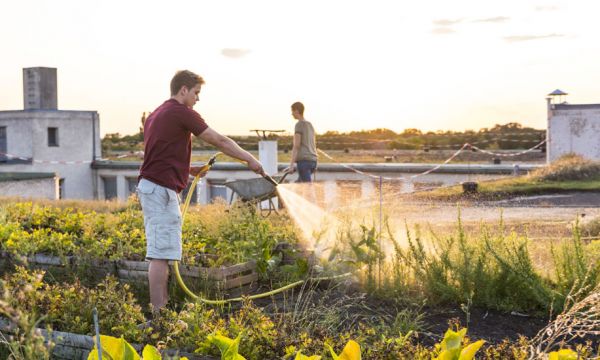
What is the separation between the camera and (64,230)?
348 inches

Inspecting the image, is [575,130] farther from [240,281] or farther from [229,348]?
[229,348]

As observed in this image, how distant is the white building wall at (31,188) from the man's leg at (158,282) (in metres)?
14.6

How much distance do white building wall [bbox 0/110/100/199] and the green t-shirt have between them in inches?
766

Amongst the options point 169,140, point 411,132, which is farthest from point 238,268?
point 411,132

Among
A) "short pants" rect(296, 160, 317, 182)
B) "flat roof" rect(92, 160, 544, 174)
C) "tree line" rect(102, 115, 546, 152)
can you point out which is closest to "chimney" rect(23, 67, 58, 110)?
"tree line" rect(102, 115, 546, 152)

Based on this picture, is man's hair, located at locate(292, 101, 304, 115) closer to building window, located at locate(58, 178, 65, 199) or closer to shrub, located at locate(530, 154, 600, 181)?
shrub, located at locate(530, 154, 600, 181)

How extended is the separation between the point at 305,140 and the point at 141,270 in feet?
16.1

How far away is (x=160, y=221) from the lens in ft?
19.5

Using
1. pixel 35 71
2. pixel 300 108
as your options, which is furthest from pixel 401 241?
pixel 35 71

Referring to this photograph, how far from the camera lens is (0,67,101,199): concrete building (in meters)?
29.2

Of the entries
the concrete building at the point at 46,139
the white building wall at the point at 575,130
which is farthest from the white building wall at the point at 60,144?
the white building wall at the point at 575,130

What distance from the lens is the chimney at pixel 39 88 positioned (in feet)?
96.9

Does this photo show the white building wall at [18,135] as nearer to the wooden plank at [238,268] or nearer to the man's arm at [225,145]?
the wooden plank at [238,268]

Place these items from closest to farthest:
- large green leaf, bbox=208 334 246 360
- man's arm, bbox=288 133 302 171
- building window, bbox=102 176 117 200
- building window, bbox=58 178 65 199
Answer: large green leaf, bbox=208 334 246 360
man's arm, bbox=288 133 302 171
building window, bbox=58 178 65 199
building window, bbox=102 176 117 200
